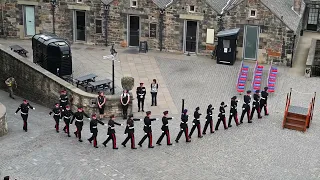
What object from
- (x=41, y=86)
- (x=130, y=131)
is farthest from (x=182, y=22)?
(x=130, y=131)

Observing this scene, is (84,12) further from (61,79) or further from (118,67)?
(61,79)

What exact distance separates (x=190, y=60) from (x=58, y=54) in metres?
8.39

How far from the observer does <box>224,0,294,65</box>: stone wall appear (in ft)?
110

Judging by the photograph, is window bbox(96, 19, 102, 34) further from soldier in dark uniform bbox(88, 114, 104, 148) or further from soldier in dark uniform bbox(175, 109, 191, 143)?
soldier in dark uniform bbox(175, 109, 191, 143)

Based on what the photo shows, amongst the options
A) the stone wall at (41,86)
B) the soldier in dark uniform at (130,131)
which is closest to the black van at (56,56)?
the stone wall at (41,86)

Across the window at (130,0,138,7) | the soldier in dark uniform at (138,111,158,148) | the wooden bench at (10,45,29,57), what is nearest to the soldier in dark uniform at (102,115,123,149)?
the soldier in dark uniform at (138,111,158,148)

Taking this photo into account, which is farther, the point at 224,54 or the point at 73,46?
the point at 73,46

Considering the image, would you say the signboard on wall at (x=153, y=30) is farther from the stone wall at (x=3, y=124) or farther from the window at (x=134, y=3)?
the stone wall at (x=3, y=124)

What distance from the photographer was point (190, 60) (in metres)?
35.1

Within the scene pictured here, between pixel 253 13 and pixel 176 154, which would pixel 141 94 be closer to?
pixel 176 154

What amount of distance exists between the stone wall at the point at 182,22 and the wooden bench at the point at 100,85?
774 centimetres

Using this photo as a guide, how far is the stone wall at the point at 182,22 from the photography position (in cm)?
3484

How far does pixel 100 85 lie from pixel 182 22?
8.68 m

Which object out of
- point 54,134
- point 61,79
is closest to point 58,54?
point 61,79
